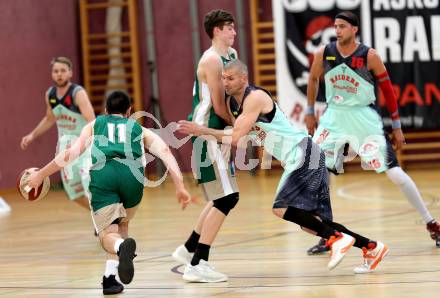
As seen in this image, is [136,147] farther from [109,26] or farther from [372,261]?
[109,26]

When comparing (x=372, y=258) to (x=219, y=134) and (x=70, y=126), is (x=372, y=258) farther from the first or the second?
(x=70, y=126)

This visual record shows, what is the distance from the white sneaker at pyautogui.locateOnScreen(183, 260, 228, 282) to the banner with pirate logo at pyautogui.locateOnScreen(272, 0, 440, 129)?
9093mm

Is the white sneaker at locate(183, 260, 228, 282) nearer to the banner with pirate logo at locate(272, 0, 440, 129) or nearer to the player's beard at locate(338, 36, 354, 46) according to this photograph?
the player's beard at locate(338, 36, 354, 46)

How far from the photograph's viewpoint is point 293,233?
29.2 feet

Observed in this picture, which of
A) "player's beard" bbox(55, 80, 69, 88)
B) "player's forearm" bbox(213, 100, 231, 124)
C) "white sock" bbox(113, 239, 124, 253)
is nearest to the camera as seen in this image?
"white sock" bbox(113, 239, 124, 253)

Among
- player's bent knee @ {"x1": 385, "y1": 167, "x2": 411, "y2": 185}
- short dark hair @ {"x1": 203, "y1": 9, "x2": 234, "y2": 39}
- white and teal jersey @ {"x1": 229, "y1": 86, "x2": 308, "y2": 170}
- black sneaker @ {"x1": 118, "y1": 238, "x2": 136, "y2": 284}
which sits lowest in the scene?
black sneaker @ {"x1": 118, "y1": 238, "x2": 136, "y2": 284}

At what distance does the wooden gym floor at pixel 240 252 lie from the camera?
20.0 ft

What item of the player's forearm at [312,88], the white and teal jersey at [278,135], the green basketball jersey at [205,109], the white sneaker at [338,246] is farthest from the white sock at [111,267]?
the player's forearm at [312,88]

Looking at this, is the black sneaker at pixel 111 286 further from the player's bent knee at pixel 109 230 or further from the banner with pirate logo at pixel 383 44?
the banner with pirate logo at pixel 383 44

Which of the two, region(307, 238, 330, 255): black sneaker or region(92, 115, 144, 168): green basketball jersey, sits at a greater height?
region(92, 115, 144, 168): green basketball jersey

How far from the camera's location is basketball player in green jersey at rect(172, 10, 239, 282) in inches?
255

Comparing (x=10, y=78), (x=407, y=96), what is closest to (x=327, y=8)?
(x=407, y=96)

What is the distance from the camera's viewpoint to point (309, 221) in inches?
248

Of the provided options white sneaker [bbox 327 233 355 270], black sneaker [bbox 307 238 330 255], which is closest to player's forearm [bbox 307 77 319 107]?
black sneaker [bbox 307 238 330 255]
